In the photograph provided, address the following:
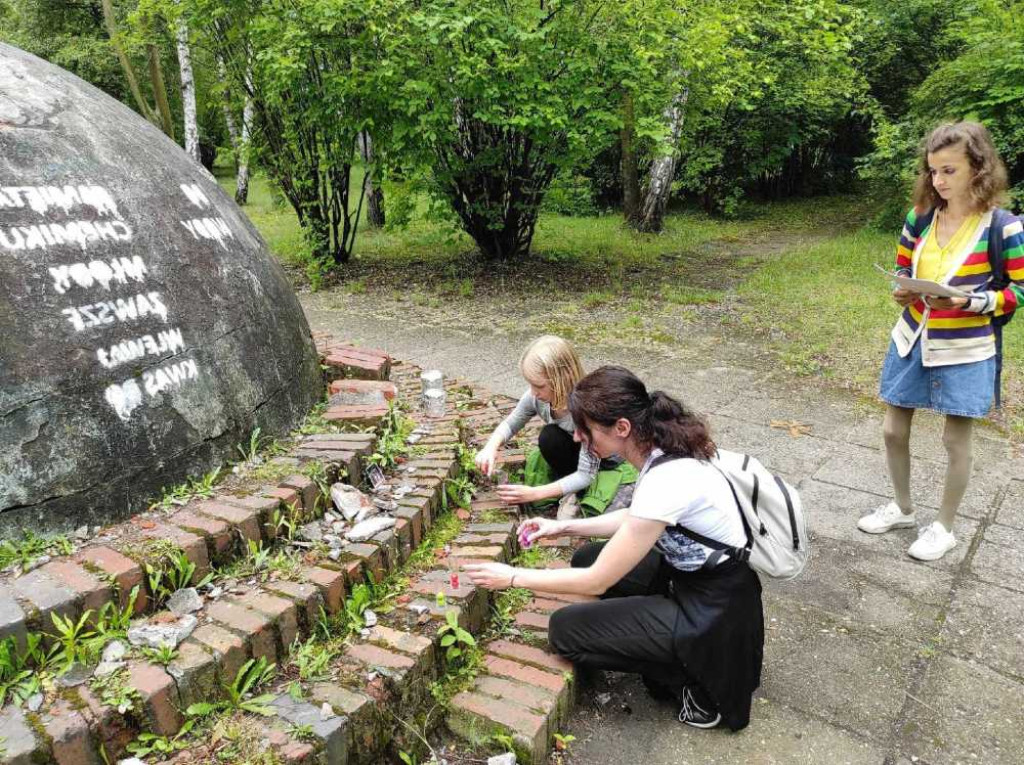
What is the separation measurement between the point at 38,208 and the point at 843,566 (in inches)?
133

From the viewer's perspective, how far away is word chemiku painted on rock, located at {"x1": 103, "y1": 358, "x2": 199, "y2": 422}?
2.32 m

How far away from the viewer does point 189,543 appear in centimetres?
223

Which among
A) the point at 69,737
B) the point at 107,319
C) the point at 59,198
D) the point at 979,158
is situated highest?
the point at 979,158

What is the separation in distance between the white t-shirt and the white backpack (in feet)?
0.13

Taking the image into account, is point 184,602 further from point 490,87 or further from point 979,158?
point 490,87

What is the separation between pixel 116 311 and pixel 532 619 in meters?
1.75

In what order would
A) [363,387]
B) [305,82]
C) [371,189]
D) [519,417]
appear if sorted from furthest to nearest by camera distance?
[371,189] < [305,82] < [363,387] < [519,417]

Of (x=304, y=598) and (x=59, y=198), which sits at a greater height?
(x=59, y=198)

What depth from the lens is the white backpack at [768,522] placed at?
7.34 ft

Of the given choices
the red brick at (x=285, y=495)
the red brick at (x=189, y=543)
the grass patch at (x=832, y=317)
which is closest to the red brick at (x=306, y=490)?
the red brick at (x=285, y=495)

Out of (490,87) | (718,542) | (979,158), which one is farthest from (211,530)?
(490,87)

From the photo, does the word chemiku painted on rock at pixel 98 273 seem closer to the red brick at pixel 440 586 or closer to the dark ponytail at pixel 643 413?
the red brick at pixel 440 586

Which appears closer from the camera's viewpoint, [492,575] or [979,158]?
[492,575]

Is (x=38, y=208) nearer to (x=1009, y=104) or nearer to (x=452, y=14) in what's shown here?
(x=452, y=14)
